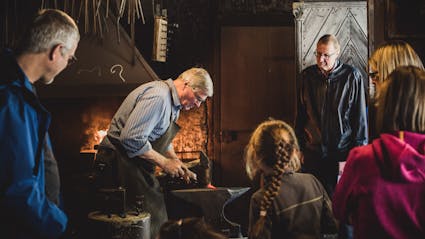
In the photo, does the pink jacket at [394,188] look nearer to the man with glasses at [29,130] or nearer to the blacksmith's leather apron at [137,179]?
the man with glasses at [29,130]

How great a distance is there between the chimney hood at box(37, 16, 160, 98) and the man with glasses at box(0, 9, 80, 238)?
4022 mm

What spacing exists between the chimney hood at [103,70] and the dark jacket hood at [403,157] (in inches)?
182

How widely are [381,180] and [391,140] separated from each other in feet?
0.69

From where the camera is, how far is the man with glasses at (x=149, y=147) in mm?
4859

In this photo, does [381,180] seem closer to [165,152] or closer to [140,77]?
[165,152]

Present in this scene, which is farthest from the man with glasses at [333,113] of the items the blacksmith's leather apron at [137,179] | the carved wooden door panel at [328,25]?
the blacksmith's leather apron at [137,179]

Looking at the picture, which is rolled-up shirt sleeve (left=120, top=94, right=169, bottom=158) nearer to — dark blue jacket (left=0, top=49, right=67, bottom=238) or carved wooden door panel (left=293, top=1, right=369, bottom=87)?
dark blue jacket (left=0, top=49, right=67, bottom=238)

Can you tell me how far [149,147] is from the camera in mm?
4824

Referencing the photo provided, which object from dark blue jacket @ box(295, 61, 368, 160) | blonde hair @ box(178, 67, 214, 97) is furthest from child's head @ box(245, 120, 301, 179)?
dark blue jacket @ box(295, 61, 368, 160)

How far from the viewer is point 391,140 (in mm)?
2723

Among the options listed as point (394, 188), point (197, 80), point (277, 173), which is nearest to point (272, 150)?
point (277, 173)

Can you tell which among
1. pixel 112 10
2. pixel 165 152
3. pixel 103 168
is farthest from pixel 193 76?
pixel 112 10

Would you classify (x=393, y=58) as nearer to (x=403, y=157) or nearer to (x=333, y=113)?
(x=333, y=113)

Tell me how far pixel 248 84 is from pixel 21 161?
5.48 metres
